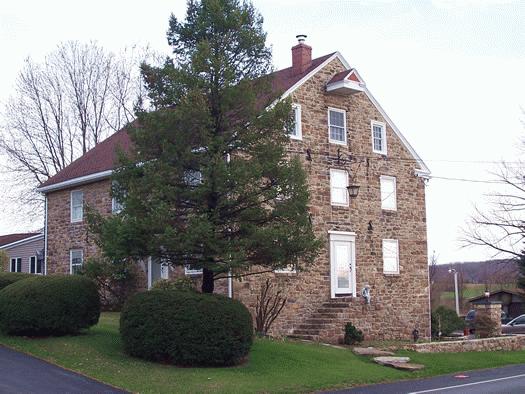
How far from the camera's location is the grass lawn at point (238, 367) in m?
14.4

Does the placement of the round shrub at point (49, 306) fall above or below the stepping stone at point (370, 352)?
above

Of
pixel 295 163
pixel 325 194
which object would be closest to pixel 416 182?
pixel 325 194

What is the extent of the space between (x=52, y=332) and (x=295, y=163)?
7.34 metres

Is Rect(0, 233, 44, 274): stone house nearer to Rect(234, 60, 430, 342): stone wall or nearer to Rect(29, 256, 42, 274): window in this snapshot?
Rect(29, 256, 42, 274): window

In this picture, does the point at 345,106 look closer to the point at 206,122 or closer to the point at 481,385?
the point at 206,122

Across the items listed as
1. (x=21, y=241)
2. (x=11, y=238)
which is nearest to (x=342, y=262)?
(x=21, y=241)

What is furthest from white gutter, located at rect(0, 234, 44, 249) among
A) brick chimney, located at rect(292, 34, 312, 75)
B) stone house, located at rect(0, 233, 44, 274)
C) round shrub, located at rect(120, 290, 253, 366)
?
round shrub, located at rect(120, 290, 253, 366)

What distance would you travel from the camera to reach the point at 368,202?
88.4 ft

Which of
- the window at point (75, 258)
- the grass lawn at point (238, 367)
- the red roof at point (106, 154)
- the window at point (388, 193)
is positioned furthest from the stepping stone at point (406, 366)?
the window at point (75, 258)

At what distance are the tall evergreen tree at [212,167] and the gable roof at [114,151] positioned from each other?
6214 millimetres

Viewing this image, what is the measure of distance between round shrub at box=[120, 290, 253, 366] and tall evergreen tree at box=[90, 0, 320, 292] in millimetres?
1013

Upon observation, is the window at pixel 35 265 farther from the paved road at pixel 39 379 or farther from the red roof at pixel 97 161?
the paved road at pixel 39 379

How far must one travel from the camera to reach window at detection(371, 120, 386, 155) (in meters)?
27.7

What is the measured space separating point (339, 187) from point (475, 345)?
7019 millimetres
